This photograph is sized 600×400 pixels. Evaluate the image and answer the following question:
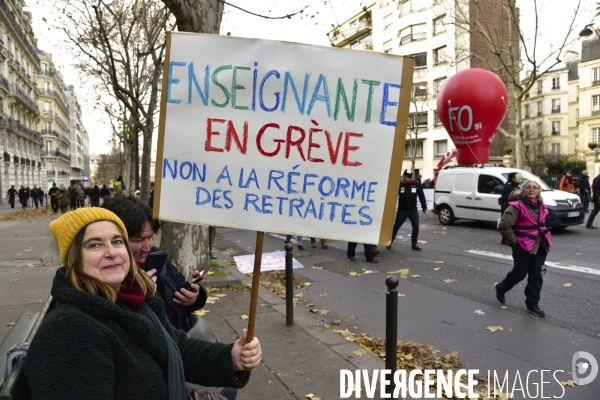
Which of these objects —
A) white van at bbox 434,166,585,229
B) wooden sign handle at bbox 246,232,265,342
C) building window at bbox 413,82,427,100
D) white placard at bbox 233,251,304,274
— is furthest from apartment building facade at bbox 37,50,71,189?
wooden sign handle at bbox 246,232,265,342

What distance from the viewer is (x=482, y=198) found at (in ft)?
44.0

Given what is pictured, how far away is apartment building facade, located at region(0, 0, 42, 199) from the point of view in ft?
127

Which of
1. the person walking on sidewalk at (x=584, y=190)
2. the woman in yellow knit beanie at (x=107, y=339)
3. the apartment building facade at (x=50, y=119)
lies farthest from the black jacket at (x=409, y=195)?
the apartment building facade at (x=50, y=119)

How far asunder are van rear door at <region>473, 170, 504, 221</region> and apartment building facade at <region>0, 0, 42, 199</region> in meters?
34.8

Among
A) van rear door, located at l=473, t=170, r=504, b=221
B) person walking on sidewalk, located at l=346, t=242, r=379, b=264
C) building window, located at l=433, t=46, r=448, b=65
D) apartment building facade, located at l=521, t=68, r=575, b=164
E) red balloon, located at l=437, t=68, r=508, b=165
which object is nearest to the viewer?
person walking on sidewalk, located at l=346, t=242, r=379, b=264

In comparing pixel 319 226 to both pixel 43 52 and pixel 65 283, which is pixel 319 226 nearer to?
pixel 65 283

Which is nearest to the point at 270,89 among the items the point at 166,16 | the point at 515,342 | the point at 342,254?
the point at 515,342

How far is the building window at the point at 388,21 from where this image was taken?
45469 millimetres

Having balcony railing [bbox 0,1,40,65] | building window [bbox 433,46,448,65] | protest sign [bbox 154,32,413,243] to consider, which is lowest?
protest sign [bbox 154,32,413,243]

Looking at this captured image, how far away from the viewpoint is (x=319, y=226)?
86.5 inches

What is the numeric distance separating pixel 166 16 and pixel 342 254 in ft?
30.4

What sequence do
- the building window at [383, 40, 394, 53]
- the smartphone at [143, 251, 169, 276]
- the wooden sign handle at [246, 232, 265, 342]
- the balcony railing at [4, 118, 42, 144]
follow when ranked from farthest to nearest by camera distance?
the building window at [383, 40, 394, 53]
the balcony railing at [4, 118, 42, 144]
the smartphone at [143, 251, 169, 276]
the wooden sign handle at [246, 232, 265, 342]

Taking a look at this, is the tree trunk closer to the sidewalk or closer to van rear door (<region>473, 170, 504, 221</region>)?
the sidewalk

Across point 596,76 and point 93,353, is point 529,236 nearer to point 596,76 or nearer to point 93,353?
point 93,353
